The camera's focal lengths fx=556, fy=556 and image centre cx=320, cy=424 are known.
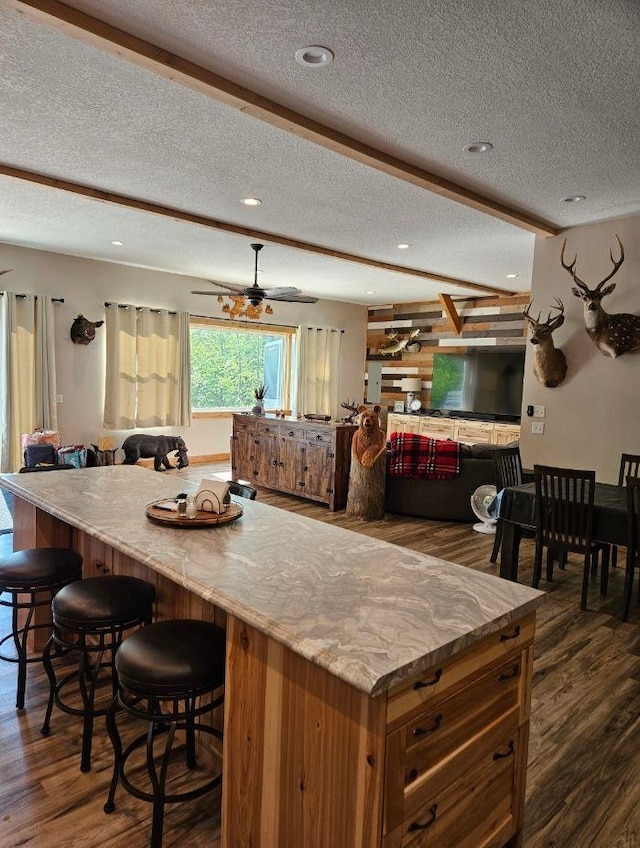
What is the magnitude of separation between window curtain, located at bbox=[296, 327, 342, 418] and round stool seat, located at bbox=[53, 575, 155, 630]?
776 cm

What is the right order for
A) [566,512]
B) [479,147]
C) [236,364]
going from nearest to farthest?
[479,147], [566,512], [236,364]

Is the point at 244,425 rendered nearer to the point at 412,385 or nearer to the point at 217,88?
the point at 412,385

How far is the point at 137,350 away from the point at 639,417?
6.15 meters

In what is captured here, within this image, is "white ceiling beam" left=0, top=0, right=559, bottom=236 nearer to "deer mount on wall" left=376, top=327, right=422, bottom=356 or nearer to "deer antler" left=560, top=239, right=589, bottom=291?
"deer antler" left=560, top=239, right=589, bottom=291

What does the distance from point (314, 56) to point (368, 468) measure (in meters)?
3.82

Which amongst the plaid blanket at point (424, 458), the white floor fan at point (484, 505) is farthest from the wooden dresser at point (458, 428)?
the white floor fan at point (484, 505)

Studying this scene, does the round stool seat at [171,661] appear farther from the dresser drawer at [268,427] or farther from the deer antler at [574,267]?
the dresser drawer at [268,427]

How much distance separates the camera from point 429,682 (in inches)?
48.9

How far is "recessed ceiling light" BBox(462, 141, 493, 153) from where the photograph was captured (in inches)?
123

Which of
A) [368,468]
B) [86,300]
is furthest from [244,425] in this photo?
[86,300]

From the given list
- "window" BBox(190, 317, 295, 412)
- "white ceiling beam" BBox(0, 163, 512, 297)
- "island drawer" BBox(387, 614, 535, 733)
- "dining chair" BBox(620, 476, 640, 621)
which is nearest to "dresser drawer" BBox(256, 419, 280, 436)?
"white ceiling beam" BBox(0, 163, 512, 297)

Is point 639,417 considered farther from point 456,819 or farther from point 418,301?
point 418,301

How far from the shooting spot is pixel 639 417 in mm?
4500

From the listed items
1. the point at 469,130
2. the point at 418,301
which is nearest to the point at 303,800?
the point at 469,130
